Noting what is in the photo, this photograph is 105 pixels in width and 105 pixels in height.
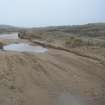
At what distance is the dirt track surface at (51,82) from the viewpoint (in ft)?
18.3

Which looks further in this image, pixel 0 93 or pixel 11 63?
pixel 11 63

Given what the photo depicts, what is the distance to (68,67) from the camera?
8.81 m

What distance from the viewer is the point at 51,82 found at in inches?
270

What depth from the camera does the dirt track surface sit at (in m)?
5.57

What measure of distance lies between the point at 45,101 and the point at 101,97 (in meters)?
1.54

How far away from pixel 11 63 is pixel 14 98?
149 inches

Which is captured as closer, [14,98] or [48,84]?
[14,98]

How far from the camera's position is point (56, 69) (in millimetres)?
8406

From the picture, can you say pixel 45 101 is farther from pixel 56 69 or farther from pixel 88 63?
pixel 88 63

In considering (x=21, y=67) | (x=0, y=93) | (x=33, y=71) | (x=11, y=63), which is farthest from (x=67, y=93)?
(x=11, y=63)

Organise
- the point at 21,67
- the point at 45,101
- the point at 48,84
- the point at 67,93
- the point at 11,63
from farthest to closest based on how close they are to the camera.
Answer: the point at 11,63 < the point at 21,67 < the point at 48,84 < the point at 67,93 < the point at 45,101

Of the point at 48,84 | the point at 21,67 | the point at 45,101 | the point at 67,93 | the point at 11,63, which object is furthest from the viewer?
the point at 11,63

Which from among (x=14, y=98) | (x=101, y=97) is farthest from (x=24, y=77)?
(x=101, y=97)

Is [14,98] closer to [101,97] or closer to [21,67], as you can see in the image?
[101,97]
